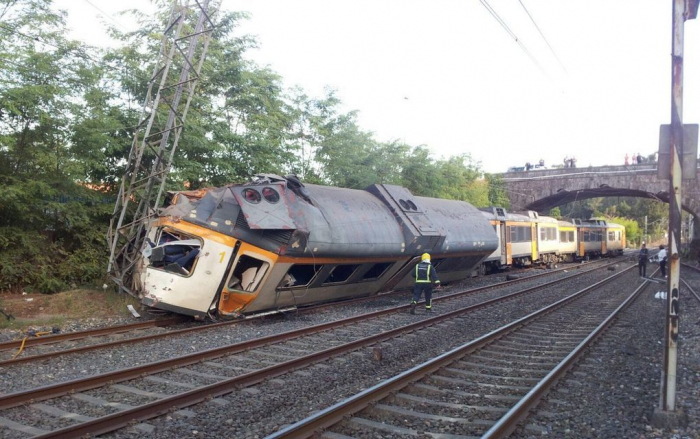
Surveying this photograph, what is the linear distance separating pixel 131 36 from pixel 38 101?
4546 mm

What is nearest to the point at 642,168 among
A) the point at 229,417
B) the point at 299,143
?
the point at 299,143

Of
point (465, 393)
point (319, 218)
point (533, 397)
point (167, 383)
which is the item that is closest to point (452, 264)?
point (319, 218)

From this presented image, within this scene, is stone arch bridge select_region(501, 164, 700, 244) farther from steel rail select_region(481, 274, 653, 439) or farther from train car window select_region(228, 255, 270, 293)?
train car window select_region(228, 255, 270, 293)

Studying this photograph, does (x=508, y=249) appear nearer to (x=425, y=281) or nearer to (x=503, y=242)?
(x=503, y=242)

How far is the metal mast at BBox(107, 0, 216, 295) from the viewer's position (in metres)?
12.0

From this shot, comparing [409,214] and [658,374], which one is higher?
[409,214]


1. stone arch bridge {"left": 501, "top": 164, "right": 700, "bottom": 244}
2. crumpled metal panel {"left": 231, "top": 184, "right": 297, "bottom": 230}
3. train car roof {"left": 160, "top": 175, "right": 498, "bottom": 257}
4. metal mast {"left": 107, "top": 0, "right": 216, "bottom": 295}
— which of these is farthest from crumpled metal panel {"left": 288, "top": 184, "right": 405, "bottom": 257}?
stone arch bridge {"left": 501, "top": 164, "right": 700, "bottom": 244}

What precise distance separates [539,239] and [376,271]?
1895 centimetres

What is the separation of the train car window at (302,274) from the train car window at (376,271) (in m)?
2.42

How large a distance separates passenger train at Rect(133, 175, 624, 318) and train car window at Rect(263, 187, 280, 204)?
2cm

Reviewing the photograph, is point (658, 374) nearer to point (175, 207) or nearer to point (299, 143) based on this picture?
point (175, 207)

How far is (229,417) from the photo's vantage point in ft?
17.5

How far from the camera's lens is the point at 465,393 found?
6312mm

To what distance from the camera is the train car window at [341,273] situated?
12.8 metres
